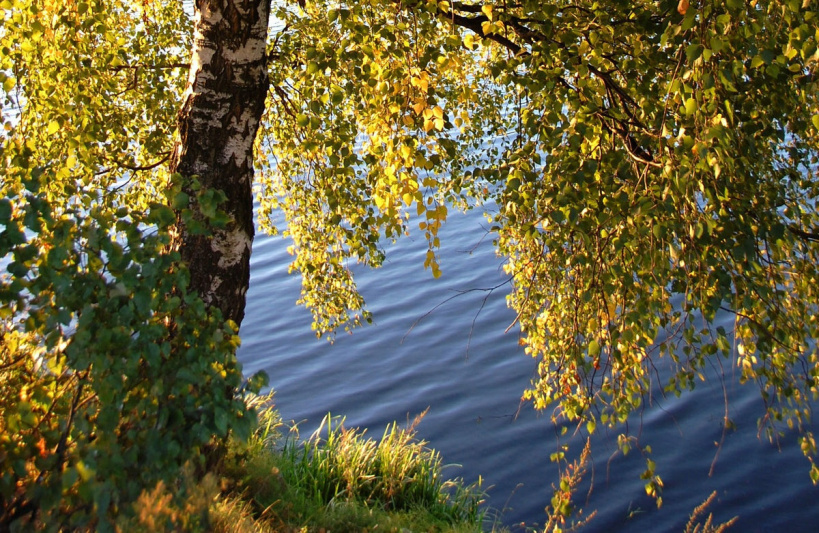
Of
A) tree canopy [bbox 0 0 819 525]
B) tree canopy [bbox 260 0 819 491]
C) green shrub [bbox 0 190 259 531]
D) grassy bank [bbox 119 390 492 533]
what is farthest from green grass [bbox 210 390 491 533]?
green shrub [bbox 0 190 259 531]

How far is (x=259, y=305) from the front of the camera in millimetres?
11383

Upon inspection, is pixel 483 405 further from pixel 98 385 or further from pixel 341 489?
pixel 98 385

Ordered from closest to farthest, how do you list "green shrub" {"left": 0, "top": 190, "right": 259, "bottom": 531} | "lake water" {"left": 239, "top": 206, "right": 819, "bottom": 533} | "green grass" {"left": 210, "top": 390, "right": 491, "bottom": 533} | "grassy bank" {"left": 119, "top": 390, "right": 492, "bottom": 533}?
1. "green shrub" {"left": 0, "top": 190, "right": 259, "bottom": 531}
2. "grassy bank" {"left": 119, "top": 390, "right": 492, "bottom": 533}
3. "green grass" {"left": 210, "top": 390, "right": 491, "bottom": 533}
4. "lake water" {"left": 239, "top": 206, "right": 819, "bottom": 533}

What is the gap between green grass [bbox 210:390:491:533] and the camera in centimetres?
491

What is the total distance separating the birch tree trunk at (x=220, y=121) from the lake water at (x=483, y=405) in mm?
2265

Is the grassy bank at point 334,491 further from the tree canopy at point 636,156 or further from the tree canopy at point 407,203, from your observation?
the tree canopy at point 636,156

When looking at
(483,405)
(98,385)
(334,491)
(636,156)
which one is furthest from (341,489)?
(98,385)

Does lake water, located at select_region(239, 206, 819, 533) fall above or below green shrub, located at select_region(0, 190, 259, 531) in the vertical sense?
below

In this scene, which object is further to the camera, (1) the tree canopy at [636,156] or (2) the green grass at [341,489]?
(2) the green grass at [341,489]

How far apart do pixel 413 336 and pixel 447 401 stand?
5.26ft

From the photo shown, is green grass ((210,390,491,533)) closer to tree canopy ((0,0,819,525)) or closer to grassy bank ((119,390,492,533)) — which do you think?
grassy bank ((119,390,492,533))

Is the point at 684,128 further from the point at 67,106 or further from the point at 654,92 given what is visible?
the point at 67,106

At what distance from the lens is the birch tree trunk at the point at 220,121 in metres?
3.17

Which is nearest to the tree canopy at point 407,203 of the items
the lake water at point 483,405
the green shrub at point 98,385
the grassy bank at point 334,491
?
the green shrub at point 98,385
